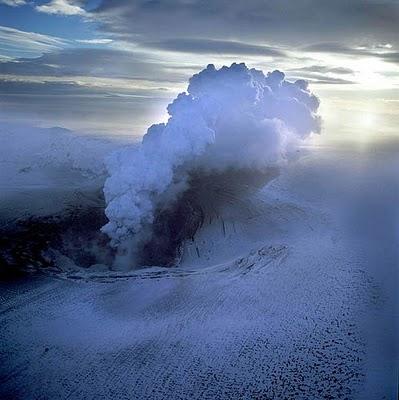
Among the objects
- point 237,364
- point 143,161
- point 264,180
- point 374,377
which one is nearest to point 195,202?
point 143,161

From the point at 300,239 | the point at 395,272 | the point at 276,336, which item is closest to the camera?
the point at 276,336

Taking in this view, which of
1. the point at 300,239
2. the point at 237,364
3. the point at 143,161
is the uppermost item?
the point at 143,161

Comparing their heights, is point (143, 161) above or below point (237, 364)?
above

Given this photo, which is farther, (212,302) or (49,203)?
(49,203)

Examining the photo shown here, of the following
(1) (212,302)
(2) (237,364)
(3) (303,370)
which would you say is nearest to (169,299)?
(1) (212,302)

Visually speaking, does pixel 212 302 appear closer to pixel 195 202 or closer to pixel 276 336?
pixel 276 336

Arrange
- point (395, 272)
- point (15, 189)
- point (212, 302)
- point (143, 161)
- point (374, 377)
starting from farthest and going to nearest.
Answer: point (15, 189)
point (143, 161)
point (395, 272)
point (212, 302)
point (374, 377)

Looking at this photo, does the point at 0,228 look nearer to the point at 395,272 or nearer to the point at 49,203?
the point at 49,203
